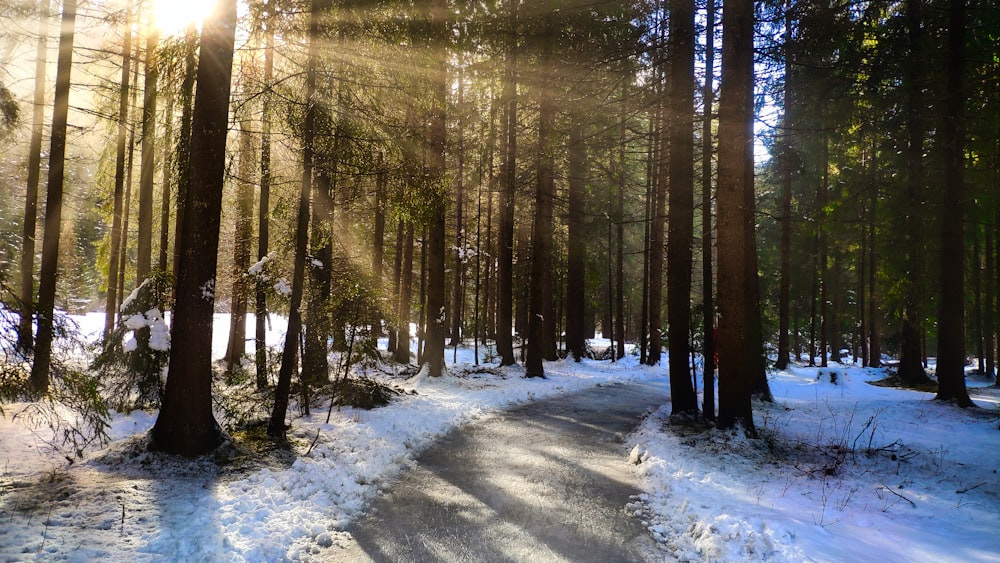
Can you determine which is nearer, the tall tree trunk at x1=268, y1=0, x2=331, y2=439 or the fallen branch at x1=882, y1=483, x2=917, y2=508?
the fallen branch at x1=882, y1=483, x2=917, y2=508

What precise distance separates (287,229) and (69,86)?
5.71 metres

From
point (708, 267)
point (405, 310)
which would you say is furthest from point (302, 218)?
point (405, 310)

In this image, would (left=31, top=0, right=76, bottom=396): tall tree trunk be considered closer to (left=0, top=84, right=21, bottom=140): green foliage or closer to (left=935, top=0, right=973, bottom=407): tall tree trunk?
(left=0, top=84, right=21, bottom=140): green foliage

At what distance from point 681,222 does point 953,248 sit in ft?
25.7

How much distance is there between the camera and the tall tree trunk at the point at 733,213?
351 inches

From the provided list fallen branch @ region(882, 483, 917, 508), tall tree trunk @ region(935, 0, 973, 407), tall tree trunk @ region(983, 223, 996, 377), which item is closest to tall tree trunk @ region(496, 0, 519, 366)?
tall tree trunk @ region(935, 0, 973, 407)

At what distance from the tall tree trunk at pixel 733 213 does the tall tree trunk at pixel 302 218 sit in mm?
6742

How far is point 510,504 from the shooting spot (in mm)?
6059

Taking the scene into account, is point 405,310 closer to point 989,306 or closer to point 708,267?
point 708,267

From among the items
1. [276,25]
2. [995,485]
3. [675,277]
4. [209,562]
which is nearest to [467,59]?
[276,25]

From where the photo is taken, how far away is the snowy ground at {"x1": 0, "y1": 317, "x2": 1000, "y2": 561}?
179 inches

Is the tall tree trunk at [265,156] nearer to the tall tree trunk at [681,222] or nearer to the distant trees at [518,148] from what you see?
the distant trees at [518,148]

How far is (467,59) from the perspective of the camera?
12508mm

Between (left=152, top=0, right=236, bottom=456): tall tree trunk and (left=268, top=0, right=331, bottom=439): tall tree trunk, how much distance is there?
1.08m
